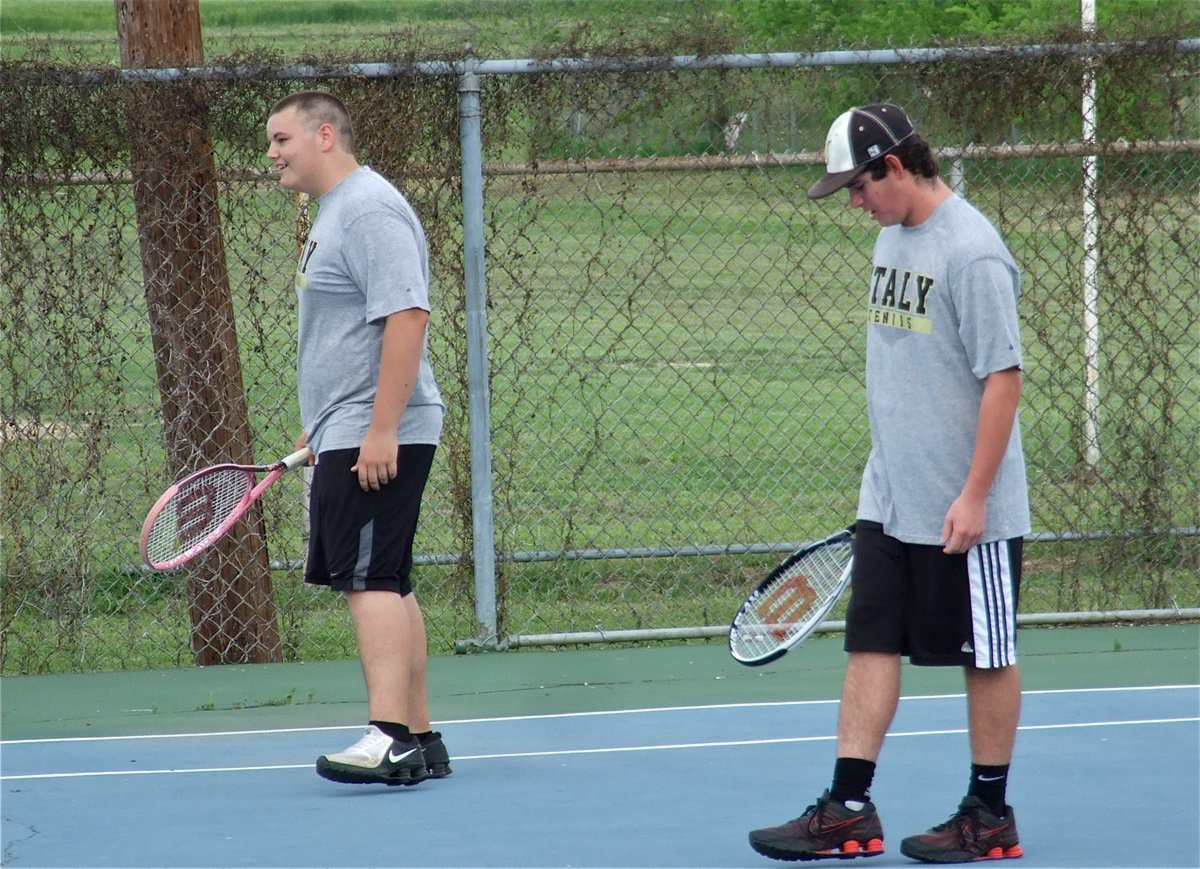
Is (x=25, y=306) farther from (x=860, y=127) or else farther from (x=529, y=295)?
(x=860, y=127)

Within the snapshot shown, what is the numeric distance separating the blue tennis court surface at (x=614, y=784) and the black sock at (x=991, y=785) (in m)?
0.17

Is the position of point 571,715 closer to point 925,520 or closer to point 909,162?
point 925,520

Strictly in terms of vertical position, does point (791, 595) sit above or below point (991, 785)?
above

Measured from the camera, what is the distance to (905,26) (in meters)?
20.4

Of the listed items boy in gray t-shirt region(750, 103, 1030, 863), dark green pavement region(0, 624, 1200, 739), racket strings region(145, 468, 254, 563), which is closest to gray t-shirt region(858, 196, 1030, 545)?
boy in gray t-shirt region(750, 103, 1030, 863)

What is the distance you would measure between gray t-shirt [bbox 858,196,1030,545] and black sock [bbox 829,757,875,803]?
1.90 ft

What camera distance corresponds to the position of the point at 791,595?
4543 mm

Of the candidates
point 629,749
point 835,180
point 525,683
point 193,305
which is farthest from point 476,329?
point 835,180

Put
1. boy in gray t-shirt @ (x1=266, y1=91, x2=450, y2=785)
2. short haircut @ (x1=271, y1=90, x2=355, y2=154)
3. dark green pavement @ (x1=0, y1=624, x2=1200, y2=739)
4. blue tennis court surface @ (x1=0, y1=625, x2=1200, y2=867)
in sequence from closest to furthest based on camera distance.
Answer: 1. blue tennis court surface @ (x1=0, y1=625, x2=1200, y2=867)
2. boy in gray t-shirt @ (x1=266, y1=91, x2=450, y2=785)
3. short haircut @ (x1=271, y1=90, x2=355, y2=154)
4. dark green pavement @ (x1=0, y1=624, x2=1200, y2=739)

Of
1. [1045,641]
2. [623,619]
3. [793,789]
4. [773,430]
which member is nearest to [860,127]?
[793,789]

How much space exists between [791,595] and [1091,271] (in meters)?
3.20

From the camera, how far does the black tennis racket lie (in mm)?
4434

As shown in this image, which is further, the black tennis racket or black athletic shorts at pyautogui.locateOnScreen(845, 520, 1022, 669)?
the black tennis racket

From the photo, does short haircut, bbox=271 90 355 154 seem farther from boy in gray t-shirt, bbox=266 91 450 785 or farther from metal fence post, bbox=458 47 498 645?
metal fence post, bbox=458 47 498 645
